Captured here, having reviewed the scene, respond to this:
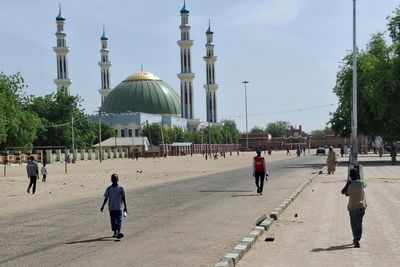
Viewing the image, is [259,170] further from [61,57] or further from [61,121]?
[61,57]

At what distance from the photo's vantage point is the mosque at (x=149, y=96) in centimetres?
12175

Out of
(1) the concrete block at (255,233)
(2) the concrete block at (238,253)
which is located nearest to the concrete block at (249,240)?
(1) the concrete block at (255,233)

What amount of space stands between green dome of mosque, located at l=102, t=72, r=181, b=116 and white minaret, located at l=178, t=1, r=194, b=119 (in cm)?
262

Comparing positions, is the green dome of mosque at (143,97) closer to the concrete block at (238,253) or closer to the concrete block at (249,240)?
the concrete block at (249,240)

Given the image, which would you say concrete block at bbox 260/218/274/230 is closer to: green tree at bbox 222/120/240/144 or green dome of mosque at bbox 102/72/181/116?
green dome of mosque at bbox 102/72/181/116

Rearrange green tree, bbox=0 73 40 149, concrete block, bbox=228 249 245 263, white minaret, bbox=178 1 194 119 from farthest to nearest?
1. white minaret, bbox=178 1 194 119
2. green tree, bbox=0 73 40 149
3. concrete block, bbox=228 249 245 263

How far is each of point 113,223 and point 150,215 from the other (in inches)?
144

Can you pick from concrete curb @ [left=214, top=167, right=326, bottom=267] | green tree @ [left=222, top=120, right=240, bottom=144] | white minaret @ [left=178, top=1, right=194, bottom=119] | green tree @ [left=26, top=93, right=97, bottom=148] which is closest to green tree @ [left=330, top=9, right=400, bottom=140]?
Result: concrete curb @ [left=214, top=167, right=326, bottom=267]

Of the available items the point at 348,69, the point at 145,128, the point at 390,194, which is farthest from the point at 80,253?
the point at 145,128

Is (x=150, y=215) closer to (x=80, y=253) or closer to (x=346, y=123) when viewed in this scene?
(x=80, y=253)

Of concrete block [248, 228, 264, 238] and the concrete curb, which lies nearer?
the concrete curb

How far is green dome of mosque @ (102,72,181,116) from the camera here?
13362cm

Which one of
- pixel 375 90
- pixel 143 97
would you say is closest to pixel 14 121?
pixel 375 90

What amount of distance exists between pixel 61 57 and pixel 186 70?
30537mm
